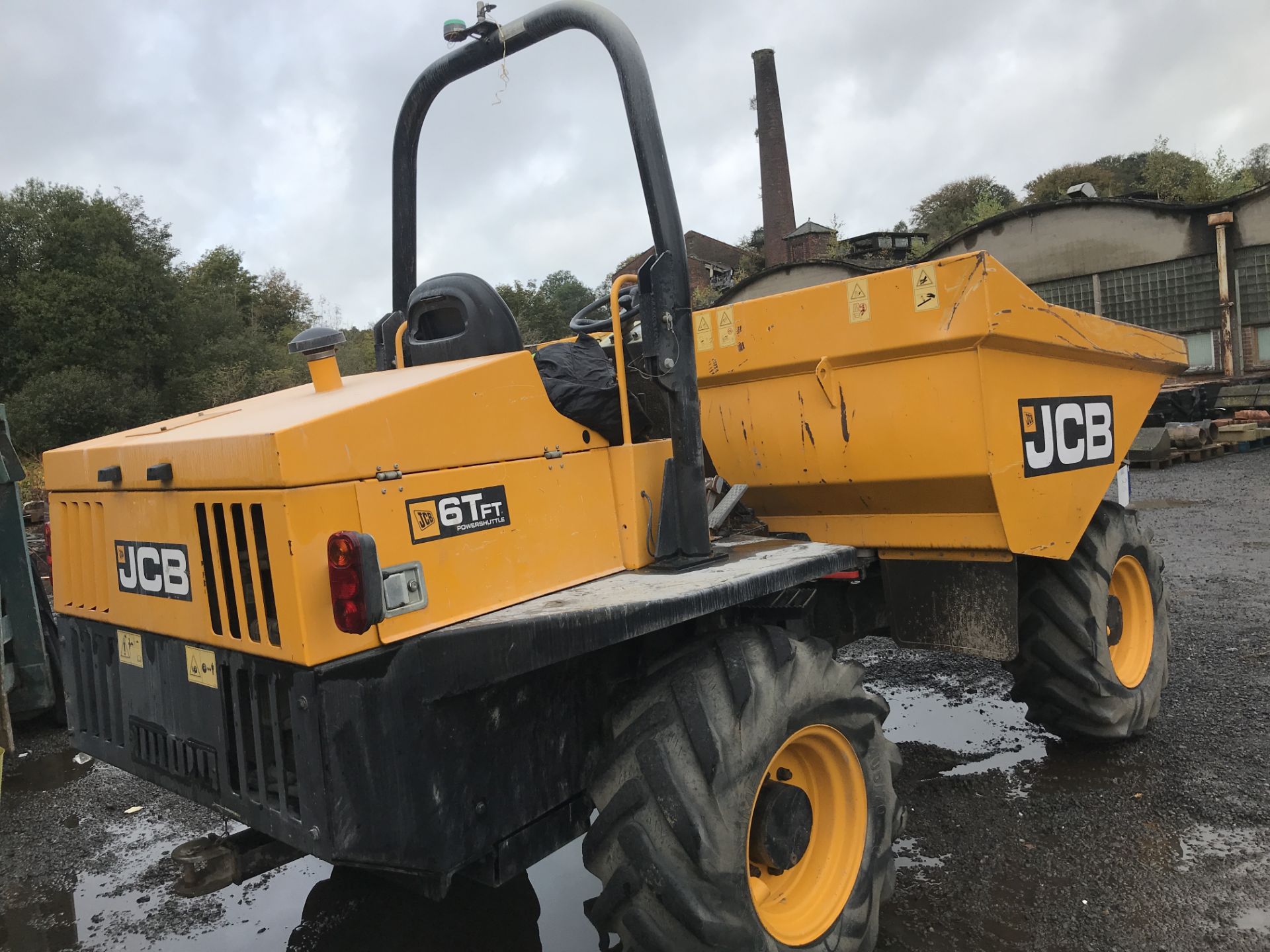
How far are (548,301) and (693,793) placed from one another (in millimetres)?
50519

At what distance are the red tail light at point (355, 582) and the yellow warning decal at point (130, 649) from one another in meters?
0.93

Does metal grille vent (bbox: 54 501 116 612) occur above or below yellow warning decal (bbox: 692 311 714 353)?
below

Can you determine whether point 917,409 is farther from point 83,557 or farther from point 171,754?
point 83,557

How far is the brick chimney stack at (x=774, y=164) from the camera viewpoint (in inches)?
1369

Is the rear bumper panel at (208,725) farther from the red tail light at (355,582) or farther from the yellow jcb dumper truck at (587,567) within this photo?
the red tail light at (355,582)

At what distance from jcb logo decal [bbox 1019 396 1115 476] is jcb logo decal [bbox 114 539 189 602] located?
271 cm

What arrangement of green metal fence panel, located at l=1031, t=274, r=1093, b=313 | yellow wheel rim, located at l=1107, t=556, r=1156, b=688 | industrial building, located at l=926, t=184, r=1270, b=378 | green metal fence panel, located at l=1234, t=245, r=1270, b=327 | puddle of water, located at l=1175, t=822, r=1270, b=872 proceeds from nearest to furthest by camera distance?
puddle of water, located at l=1175, t=822, r=1270, b=872
yellow wheel rim, located at l=1107, t=556, r=1156, b=688
green metal fence panel, located at l=1234, t=245, r=1270, b=327
industrial building, located at l=926, t=184, r=1270, b=378
green metal fence panel, located at l=1031, t=274, r=1093, b=313

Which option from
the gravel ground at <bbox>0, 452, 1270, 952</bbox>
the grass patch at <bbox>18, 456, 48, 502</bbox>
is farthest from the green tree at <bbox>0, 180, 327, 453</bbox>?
the gravel ground at <bbox>0, 452, 1270, 952</bbox>

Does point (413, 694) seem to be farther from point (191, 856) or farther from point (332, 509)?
point (191, 856)

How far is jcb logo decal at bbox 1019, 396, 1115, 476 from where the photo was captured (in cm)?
328

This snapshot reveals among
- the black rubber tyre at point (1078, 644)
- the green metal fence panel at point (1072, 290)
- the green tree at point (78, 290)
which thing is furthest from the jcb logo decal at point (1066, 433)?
the green tree at point (78, 290)

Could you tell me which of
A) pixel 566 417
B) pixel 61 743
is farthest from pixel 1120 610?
pixel 61 743

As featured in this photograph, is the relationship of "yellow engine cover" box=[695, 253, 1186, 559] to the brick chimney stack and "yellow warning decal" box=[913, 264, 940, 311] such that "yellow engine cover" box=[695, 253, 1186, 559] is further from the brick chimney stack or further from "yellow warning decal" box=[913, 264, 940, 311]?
the brick chimney stack

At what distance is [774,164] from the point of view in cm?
3500
